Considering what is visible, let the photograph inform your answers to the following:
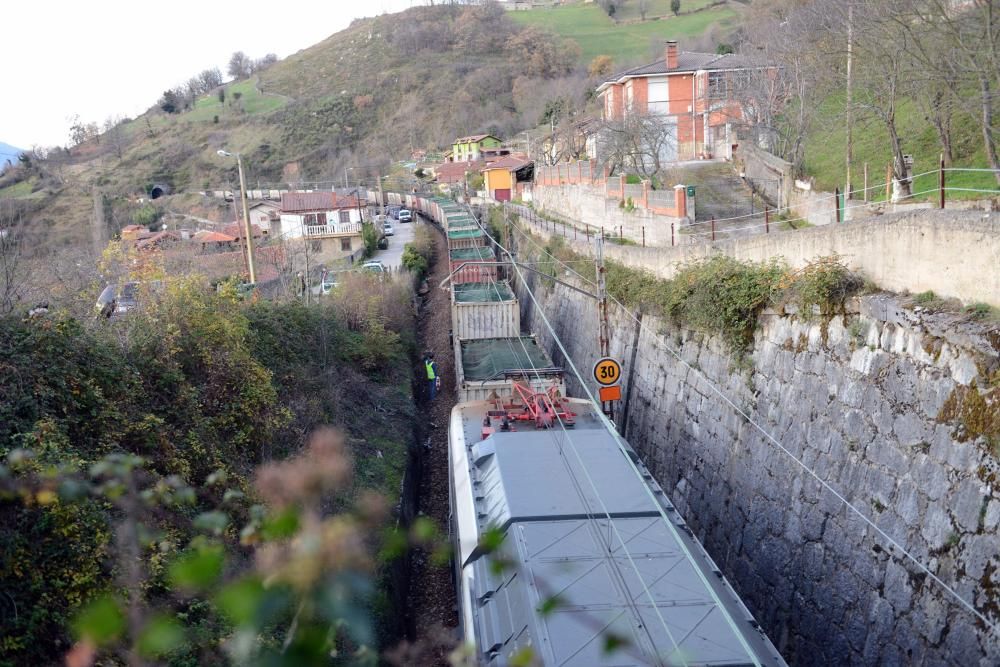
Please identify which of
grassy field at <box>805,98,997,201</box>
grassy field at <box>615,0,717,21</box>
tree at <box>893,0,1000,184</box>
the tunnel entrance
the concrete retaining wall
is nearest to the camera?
tree at <box>893,0,1000,184</box>

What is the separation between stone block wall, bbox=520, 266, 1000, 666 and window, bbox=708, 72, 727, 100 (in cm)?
2664

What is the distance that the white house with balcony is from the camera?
4688 cm

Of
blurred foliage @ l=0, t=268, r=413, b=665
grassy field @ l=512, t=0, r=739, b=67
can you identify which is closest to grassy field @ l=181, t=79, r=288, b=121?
grassy field @ l=512, t=0, r=739, b=67

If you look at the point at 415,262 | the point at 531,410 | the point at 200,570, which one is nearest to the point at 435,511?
the point at 531,410

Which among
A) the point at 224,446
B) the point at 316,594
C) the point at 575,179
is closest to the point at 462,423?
the point at 224,446

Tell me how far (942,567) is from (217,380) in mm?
9567

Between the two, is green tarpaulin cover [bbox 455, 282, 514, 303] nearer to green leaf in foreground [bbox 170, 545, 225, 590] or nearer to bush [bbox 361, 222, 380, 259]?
bush [bbox 361, 222, 380, 259]

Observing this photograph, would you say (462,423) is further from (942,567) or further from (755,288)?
(942,567)

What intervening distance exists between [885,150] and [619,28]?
95688 mm

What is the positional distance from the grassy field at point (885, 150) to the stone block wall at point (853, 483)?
21.8ft

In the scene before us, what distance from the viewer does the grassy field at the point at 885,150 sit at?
17042 mm

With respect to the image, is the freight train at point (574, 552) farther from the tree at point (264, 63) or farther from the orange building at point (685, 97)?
the tree at point (264, 63)

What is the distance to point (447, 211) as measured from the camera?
4619 cm

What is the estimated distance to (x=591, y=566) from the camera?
723 cm
